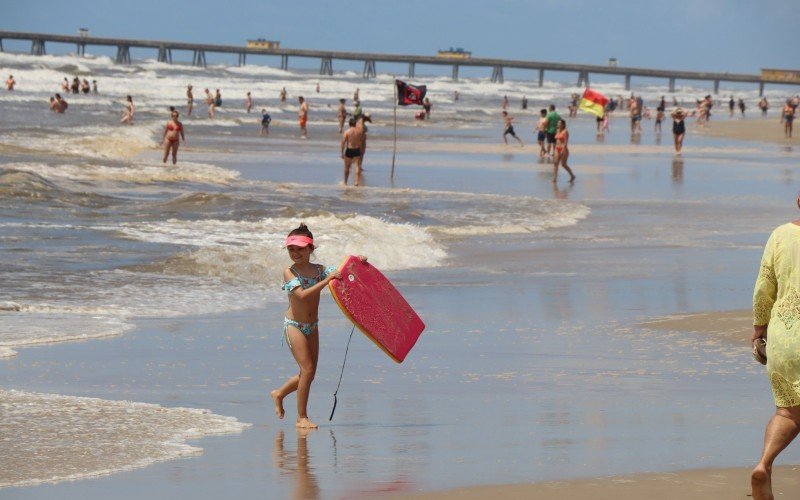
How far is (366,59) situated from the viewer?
153625 mm

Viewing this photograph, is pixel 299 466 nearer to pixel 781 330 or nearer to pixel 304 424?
pixel 304 424

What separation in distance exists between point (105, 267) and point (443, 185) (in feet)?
40.9

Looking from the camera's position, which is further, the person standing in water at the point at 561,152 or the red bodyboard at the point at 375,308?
the person standing in water at the point at 561,152


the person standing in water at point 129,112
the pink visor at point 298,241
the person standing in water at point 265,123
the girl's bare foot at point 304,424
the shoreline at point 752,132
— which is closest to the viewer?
the girl's bare foot at point 304,424

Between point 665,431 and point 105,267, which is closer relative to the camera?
point 665,431

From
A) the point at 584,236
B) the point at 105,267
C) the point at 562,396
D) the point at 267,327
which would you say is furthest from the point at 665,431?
the point at 584,236

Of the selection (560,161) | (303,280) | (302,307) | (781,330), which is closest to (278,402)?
(302,307)

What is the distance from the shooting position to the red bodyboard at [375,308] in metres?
6.70

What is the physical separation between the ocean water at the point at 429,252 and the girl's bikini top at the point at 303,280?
756 millimetres

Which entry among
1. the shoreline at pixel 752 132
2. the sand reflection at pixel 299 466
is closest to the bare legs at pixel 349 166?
the sand reflection at pixel 299 466

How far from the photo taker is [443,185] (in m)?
25.3

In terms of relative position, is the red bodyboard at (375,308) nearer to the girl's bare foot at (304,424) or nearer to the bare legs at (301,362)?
the bare legs at (301,362)

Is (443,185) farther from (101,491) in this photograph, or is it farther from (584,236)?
(101,491)

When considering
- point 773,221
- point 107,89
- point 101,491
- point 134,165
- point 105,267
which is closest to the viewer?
point 101,491
